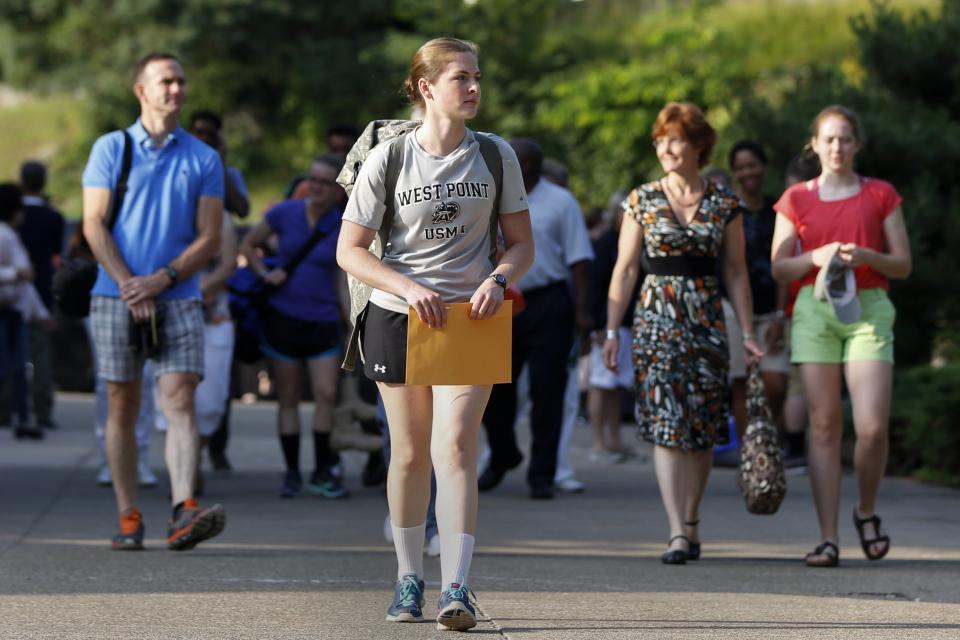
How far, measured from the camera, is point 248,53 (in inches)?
1821

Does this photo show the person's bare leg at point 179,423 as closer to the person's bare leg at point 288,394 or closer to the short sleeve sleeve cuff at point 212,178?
the short sleeve sleeve cuff at point 212,178

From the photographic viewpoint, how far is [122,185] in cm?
761

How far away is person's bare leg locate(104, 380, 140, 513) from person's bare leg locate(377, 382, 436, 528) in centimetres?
214

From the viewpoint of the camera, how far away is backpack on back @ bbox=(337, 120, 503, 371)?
582 cm

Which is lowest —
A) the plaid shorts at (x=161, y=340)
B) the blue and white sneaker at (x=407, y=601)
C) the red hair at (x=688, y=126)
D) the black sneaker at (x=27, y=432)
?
the black sneaker at (x=27, y=432)

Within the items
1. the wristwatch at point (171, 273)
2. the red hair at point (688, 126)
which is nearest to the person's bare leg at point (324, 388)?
the wristwatch at point (171, 273)

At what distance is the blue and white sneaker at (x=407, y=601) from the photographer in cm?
584

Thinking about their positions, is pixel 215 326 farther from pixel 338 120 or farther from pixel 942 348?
Result: pixel 338 120

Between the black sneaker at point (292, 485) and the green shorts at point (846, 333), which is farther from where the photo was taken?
the black sneaker at point (292, 485)

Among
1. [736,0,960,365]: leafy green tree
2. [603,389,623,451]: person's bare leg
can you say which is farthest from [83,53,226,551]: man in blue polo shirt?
[736,0,960,365]: leafy green tree

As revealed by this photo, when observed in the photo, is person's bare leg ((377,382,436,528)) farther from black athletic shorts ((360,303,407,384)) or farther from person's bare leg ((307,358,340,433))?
person's bare leg ((307,358,340,433))

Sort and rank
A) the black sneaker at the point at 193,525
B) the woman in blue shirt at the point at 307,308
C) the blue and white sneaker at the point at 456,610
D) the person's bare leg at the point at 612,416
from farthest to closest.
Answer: the person's bare leg at the point at 612,416 < the woman in blue shirt at the point at 307,308 < the black sneaker at the point at 193,525 < the blue and white sneaker at the point at 456,610

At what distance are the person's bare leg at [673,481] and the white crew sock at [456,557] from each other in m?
2.09

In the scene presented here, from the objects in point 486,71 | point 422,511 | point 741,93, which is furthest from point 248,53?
point 422,511
